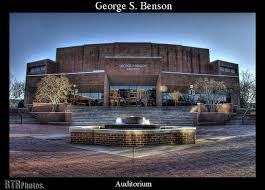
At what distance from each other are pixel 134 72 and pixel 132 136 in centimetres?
2468

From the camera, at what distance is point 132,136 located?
292 inches

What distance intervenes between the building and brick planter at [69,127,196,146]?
77.9 ft

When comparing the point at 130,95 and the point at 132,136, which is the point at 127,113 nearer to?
the point at 130,95

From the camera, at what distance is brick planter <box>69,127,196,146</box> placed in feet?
24.3

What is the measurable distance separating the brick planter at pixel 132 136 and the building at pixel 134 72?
2373 cm

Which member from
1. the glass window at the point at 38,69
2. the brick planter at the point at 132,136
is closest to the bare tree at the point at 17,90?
the glass window at the point at 38,69

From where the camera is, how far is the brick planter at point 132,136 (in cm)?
741

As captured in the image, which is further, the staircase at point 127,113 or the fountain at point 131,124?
the staircase at point 127,113
